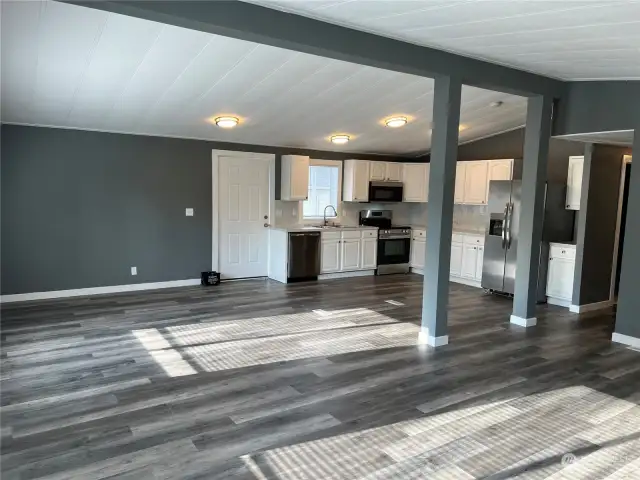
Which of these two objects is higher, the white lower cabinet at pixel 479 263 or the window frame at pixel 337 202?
the window frame at pixel 337 202

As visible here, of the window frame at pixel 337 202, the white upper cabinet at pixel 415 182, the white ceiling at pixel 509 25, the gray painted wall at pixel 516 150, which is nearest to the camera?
the white ceiling at pixel 509 25

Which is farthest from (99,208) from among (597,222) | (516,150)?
(597,222)

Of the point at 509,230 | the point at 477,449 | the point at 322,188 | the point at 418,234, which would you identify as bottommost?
the point at 477,449

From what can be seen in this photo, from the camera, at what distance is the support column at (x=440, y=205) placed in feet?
14.2

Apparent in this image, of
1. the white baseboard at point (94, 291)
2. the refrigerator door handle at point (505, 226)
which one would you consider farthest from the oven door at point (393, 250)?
the white baseboard at point (94, 291)

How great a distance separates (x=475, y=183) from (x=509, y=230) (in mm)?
1359

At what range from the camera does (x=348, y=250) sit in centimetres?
792

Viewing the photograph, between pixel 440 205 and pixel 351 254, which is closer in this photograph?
pixel 440 205

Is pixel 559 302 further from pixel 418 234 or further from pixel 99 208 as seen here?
pixel 99 208

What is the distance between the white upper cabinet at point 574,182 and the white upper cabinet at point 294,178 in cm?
377

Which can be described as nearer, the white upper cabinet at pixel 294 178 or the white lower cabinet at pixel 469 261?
the white lower cabinet at pixel 469 261

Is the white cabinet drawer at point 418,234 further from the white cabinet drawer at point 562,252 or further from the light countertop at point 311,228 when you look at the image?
the white cabinet drawer at point 562,252

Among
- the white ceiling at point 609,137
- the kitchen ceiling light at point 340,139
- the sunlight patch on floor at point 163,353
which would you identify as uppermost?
the kitchen ceiling light at point 340,139

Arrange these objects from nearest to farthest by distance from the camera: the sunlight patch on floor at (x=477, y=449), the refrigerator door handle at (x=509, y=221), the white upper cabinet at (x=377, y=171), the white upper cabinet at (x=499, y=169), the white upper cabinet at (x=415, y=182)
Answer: the sunlight patch on floor at (x=477, y=449), the refrigerator door handle at (x=509, y=221), the white upper cabinet at (x=499, y=169), the white upper cabinet at (x=377, y=171), the white upper cabinet at (x=415, y=182)
